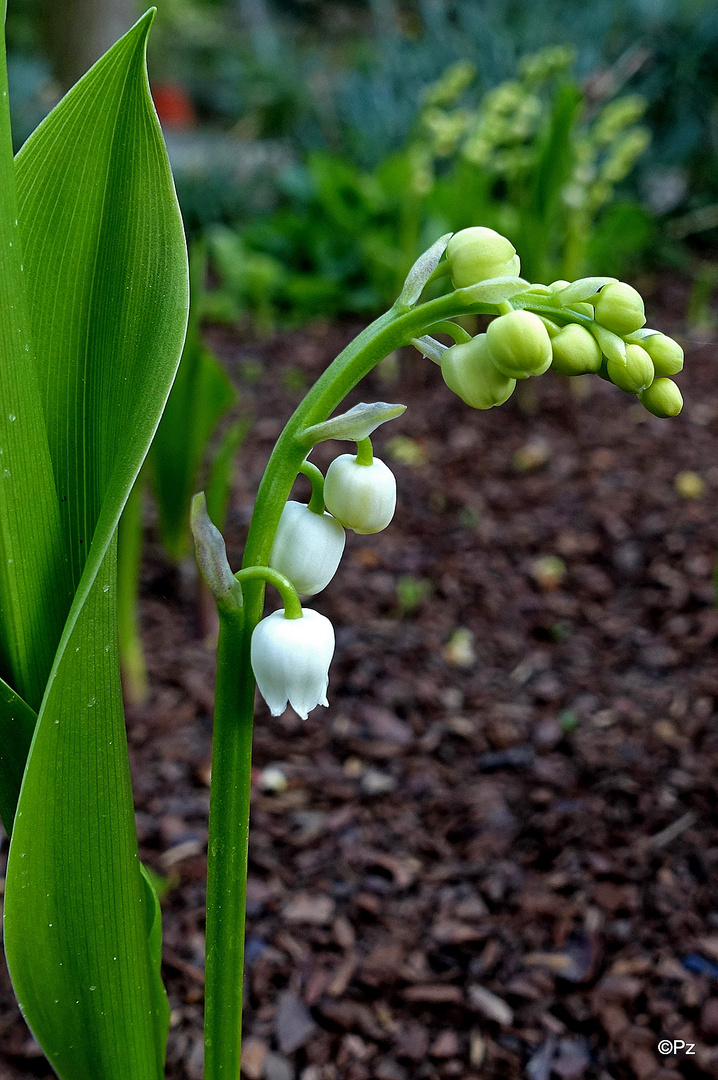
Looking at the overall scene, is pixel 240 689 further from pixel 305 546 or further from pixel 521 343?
pixel 521 343

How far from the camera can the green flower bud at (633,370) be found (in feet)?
1.46

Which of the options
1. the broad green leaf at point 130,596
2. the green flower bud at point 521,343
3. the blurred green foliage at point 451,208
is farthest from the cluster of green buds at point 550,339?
the blurred green foliage at point 451,208

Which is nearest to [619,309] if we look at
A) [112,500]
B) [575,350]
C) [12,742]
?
[575,350]

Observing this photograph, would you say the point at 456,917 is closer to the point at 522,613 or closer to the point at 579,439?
the point at 522,613

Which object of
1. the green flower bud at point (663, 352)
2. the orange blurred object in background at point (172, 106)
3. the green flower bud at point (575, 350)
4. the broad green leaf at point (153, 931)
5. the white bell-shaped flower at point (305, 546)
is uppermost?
the green flower bud at point (575, 350)

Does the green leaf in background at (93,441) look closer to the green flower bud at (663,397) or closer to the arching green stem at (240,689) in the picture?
the arching green stem at (240,689)

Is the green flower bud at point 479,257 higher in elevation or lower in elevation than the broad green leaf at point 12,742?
higher

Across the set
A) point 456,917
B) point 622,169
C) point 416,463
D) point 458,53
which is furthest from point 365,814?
point 458,53

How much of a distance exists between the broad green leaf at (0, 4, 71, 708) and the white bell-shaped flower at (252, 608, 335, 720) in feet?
0.45

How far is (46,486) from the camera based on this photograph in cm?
54

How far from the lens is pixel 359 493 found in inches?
20.0

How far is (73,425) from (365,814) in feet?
2.74

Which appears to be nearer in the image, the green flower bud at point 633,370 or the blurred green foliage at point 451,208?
the green flower bud at point 633,370

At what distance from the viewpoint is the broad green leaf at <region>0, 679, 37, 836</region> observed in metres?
0.53
